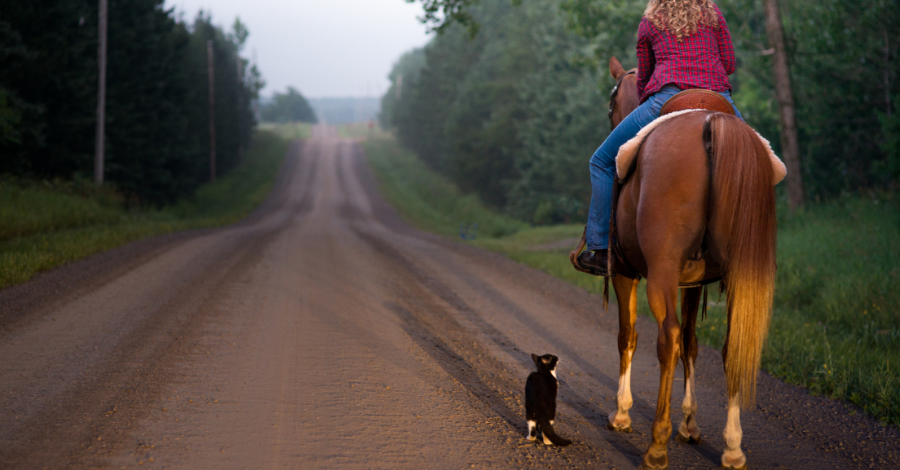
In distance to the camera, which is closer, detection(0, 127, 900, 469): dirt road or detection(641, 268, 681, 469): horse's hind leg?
detection(641, 268, 681, 469): horse's hind leg

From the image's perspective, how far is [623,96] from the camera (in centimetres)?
481

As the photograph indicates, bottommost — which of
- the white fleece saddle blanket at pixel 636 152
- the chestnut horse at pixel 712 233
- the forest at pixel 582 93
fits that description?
the chestnut horse at pixel 712 233

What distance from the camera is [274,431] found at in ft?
12.1

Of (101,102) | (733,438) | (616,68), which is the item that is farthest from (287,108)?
(733,438)

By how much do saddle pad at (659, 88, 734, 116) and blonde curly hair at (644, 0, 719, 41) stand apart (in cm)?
41

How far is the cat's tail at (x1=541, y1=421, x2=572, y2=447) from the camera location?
3635 millimetres

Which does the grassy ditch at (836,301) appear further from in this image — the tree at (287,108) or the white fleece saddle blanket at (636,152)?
the tree at (287,108)

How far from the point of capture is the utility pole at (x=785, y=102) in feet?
47.6

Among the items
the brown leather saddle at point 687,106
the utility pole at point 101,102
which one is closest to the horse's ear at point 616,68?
the brown leather saddle at point 687,106

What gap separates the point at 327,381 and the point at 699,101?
350 centimetres

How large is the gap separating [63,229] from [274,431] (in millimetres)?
14602

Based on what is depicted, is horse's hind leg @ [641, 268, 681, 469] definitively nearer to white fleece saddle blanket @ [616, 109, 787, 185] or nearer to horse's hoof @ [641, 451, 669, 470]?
horse's hoof @ [641, 451, 669, 470]

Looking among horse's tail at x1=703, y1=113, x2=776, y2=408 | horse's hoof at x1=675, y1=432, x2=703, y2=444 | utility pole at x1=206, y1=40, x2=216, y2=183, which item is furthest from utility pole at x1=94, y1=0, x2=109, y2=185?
horse's tail at x1=703, y1=113, x2=776, y2=408

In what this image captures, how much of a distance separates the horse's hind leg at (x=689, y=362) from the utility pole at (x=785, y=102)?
12480 mm
